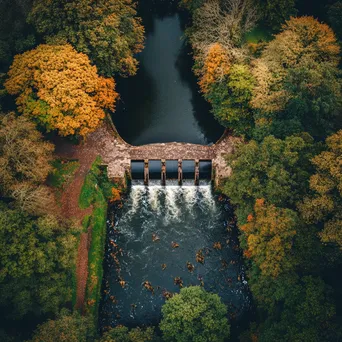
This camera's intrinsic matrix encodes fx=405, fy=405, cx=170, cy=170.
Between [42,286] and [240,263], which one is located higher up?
[42,286]

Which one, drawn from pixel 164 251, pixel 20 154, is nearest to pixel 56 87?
pixel 20 154

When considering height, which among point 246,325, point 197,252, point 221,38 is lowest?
point 246,325

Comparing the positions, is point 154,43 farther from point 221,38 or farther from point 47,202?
point 47,202

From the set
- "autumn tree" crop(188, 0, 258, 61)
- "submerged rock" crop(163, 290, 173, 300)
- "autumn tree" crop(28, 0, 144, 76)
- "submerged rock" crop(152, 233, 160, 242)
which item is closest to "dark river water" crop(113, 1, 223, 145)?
"autumn tree" crop(188, 0, 258, 61)

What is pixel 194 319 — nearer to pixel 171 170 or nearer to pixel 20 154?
pixel 171 170

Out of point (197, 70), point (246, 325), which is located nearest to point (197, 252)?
point (246, 325)

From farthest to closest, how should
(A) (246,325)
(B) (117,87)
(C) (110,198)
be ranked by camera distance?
(B) (117,87)
(C) (110,198)
(A) (246,325)
